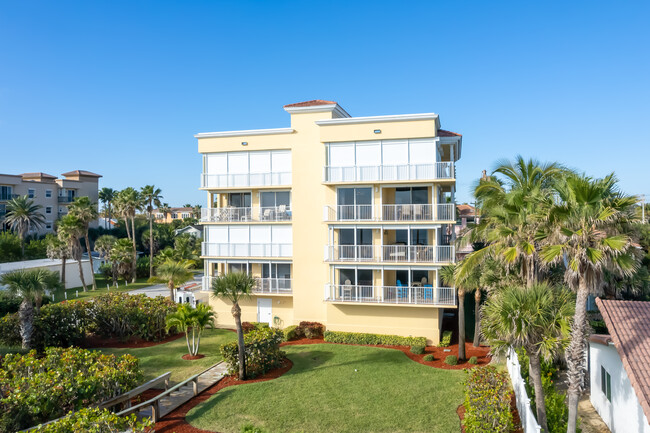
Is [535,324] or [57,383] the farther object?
[57,383]

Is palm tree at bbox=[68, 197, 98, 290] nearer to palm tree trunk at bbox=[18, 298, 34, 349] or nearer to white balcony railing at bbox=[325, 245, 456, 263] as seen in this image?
palm tree trunk at bbox=[18, 298, 34, 349]

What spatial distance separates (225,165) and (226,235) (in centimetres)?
421

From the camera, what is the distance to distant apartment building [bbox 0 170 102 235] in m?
57.5

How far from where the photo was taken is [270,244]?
86.1ft

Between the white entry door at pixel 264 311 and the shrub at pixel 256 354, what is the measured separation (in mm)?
7462

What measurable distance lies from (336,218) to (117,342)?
13.3m

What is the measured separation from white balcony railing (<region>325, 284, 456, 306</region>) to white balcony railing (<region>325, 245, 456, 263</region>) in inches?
55.9

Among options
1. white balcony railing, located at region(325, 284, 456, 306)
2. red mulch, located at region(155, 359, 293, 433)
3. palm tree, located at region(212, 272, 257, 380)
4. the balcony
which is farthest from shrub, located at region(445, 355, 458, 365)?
palm tree, located at region(212, 272, 257, 380)

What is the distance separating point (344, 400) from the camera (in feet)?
51.1

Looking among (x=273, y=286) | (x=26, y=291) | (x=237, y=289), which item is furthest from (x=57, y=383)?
(x=273, y=286)

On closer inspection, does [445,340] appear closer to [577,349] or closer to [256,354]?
[256,354]

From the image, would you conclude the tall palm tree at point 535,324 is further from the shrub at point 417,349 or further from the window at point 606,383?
the shrub at point 417,349

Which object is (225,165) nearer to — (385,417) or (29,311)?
(29,311)

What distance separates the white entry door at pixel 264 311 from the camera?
87.6 feet
